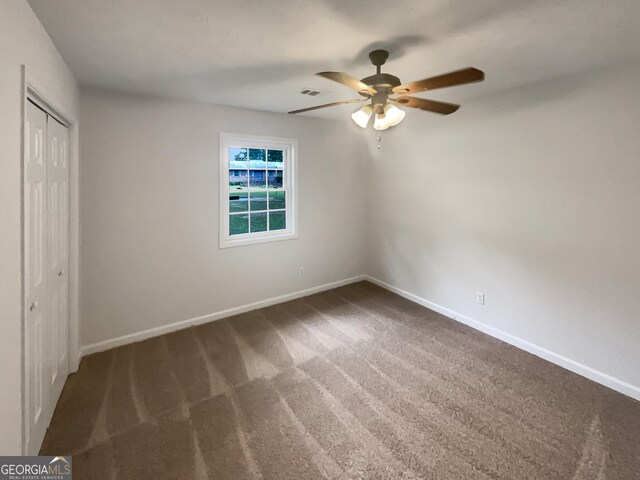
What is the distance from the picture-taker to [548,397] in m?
2.36

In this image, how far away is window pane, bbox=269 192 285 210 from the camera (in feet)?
13.5

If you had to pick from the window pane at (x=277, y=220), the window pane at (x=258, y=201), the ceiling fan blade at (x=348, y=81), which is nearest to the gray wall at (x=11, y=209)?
the ceiling fan blade at (x=348, y=81)

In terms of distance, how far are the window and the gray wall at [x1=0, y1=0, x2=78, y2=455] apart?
210 centimetres

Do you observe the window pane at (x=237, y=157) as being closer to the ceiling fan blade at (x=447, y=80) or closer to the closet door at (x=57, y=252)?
the closet door at (x=57, y=252)

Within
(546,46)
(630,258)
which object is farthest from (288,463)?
(546,46)

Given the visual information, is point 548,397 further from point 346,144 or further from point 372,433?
point 346,144

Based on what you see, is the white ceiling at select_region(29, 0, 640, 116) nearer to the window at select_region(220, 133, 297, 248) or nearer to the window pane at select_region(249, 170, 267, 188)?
the window at select_region(220, 133, 297, 248)

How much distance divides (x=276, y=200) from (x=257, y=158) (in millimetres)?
589

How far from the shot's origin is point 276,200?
416 cm

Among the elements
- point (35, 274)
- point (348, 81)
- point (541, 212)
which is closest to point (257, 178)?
point (348, 81)

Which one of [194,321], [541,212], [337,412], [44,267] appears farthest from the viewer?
[194,321]

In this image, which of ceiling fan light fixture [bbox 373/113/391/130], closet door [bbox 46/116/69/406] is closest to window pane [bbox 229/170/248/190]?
closet door [bbox 46/116/69/406]

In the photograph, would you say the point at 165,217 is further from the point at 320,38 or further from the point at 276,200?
the point at 320,38

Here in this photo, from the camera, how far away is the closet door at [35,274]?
1.58 m
